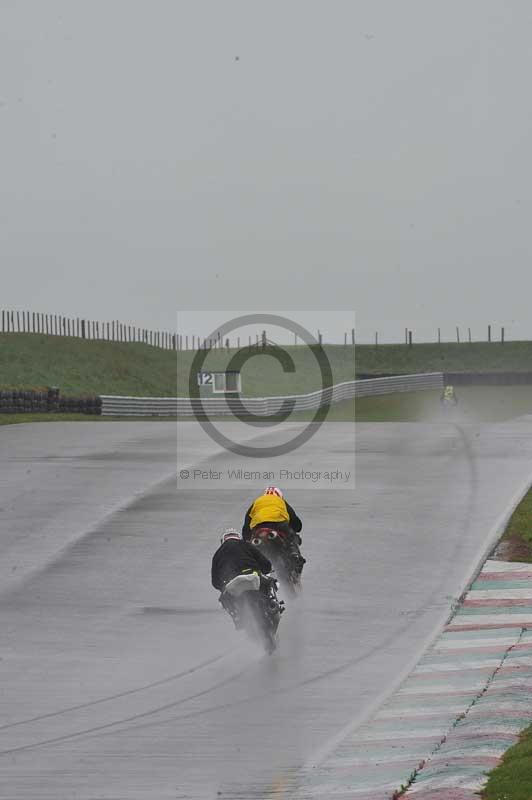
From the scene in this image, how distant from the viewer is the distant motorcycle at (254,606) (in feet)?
42.9

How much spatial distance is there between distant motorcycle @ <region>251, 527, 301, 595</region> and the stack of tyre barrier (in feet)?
103

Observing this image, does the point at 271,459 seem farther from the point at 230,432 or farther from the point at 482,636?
the point at 482,636

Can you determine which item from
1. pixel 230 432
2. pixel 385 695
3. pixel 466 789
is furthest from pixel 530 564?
pixel 230 432

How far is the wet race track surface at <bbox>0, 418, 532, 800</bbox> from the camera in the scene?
986 cm

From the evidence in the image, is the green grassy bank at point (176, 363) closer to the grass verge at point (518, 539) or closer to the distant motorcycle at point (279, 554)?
the grass verge at point (518, 539)

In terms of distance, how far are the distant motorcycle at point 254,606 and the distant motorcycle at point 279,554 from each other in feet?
7.46

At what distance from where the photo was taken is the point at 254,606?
13.2 m

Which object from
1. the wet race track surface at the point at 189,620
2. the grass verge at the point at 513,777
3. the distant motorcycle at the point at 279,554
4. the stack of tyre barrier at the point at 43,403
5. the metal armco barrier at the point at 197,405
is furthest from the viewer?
the metal armco barrier at the point at 197,405

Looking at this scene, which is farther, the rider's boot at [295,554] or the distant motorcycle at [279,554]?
the rider's boot at [295,554]

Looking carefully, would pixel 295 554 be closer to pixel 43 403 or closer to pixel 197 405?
pixel 43 403

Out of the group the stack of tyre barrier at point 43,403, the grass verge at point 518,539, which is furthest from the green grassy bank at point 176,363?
the grass verge at point 518,539

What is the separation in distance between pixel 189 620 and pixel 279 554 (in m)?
1.47

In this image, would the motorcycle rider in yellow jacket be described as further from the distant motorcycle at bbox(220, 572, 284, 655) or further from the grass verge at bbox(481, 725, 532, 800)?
the grass verge at bbox(481, 725, 532, 800)

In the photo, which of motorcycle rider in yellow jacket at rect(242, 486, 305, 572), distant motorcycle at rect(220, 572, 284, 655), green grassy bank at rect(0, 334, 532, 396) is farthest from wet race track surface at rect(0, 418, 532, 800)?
green grassy bank at rect(0, 334, 532, 396)
